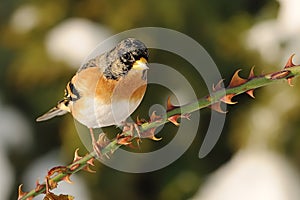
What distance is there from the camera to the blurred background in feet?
7.37

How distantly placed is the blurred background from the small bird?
4.64ft

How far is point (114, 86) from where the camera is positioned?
2.25ft

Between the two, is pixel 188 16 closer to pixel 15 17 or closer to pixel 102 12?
pixel 102 12

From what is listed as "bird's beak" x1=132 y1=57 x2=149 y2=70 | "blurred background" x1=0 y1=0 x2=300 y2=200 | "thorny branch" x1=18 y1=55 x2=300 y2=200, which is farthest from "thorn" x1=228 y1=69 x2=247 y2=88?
"blurred background" x1=0 y1=0 x2=300 y2=200

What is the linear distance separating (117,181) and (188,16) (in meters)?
0.64

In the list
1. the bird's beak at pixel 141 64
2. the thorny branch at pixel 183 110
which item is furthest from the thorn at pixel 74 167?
the bird's beak at pixel 141 64

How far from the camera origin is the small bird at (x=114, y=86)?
582 millimetres

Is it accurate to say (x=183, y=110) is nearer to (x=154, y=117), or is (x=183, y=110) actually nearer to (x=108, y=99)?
(x=154, y=117)

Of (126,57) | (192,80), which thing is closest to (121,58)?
(126,57)

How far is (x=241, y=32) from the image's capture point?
2297 mm

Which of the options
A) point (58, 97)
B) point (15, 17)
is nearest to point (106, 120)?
point (58, 97)

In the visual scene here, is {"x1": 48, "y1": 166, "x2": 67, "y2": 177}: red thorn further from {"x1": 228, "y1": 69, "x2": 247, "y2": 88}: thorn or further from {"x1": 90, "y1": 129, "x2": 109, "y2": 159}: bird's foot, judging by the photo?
{"x1": 228, "y1": 69, "x2": 247, "y2": 88}: thorn

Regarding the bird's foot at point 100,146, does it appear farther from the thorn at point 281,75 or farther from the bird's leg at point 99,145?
the thorn at point 281,75

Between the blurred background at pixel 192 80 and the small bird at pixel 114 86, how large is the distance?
55.7 inches
